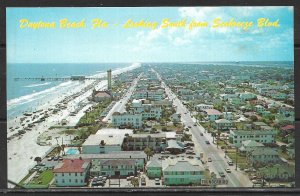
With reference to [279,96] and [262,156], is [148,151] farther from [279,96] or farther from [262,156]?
[279,96]

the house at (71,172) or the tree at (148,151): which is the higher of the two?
the tree at (148,151)

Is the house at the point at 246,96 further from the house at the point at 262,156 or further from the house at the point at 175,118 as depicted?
the house at the point at 175,118

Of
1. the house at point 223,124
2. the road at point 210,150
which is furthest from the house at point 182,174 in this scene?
the house at point 223,124

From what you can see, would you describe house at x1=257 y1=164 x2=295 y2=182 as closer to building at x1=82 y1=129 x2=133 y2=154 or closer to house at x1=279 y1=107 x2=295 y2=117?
house at x1=279 y1=107 x2=295 y2=117

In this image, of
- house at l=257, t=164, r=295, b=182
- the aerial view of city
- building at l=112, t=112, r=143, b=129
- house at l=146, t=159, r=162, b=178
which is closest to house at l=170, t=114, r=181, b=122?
the aerial view of city

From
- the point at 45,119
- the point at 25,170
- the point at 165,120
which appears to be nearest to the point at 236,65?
the point at 165,120

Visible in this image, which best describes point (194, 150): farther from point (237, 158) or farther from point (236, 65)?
point (236, 65)
